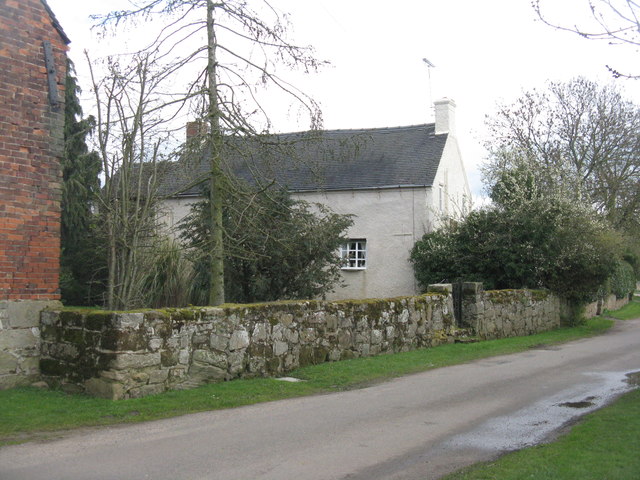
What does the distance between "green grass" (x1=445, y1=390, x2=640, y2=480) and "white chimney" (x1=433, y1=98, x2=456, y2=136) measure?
2064 centimetres

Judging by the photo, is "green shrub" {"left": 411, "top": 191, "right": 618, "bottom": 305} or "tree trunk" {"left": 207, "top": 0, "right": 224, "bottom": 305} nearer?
"tree trunk" {"left": 207, "top": 0, "right": 224, "bottom": 305}

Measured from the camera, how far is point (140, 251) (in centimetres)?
1051

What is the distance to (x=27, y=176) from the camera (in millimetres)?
9898

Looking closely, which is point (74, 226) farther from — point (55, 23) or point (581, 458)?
point (581, 458)

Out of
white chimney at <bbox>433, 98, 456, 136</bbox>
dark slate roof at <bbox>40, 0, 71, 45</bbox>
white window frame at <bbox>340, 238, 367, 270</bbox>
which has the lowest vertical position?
white window frame at <bbox>340, 238, 367, 270</bbox>

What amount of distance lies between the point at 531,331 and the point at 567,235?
4.18 meters

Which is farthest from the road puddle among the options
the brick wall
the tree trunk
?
the brick wall

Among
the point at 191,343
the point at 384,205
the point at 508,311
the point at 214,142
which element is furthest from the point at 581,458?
the point at 384,205

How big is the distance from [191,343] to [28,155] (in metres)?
3.77

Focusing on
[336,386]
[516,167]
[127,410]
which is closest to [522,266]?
[516,167]

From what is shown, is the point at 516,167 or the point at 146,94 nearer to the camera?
the point at 146,94

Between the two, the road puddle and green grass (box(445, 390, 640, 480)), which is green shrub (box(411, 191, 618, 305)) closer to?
the road puddle

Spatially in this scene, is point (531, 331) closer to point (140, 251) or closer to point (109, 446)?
point (140, 251)

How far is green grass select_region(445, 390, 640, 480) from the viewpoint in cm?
581
